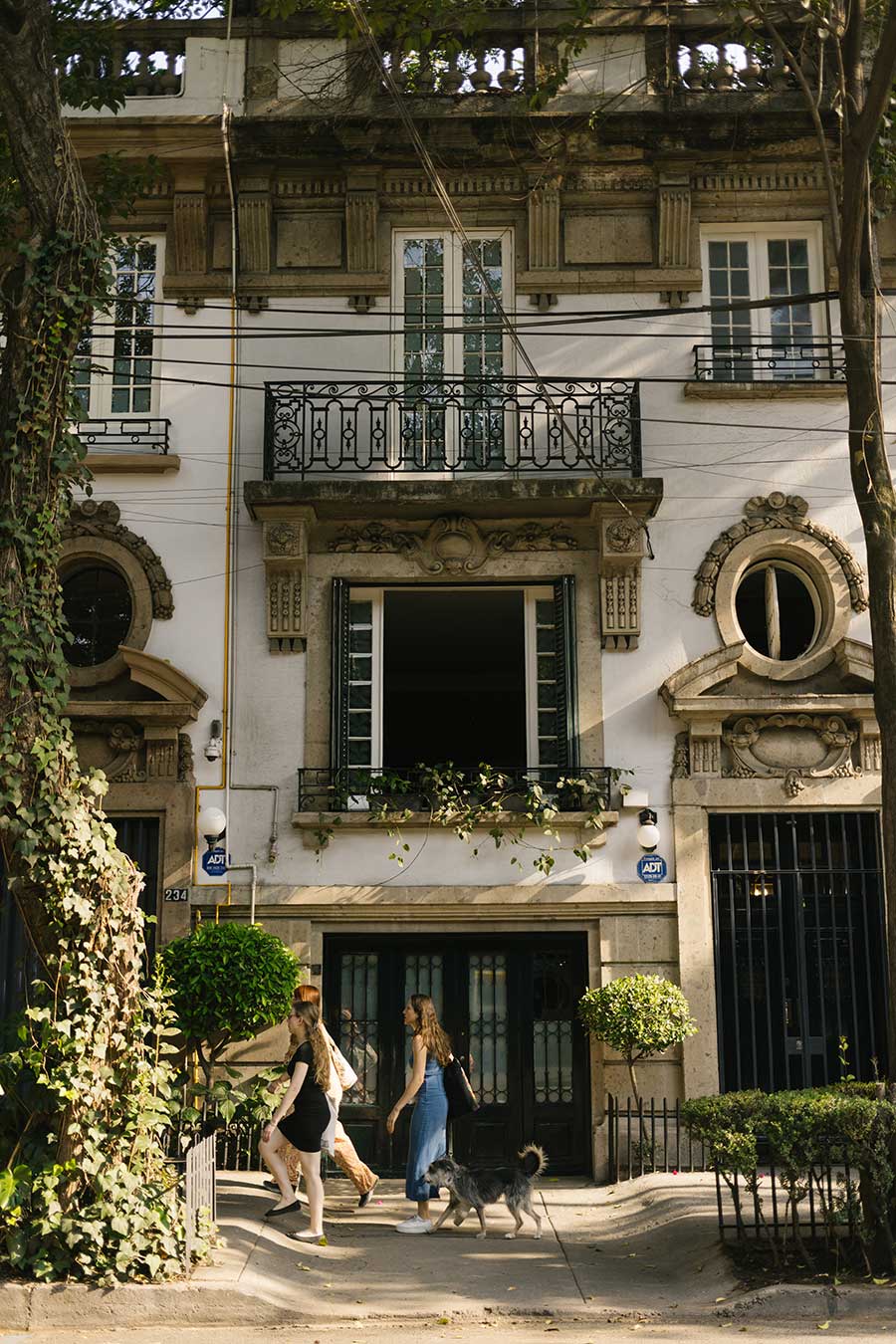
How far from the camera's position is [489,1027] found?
15.3m

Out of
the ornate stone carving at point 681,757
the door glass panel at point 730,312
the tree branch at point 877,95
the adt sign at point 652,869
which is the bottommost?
the adt sign at point 652,869

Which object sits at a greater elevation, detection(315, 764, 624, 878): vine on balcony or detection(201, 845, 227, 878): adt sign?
detection(315, 764, 624, 878): vine on balcony

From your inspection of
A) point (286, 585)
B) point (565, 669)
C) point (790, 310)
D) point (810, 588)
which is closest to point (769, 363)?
point (790, 310)

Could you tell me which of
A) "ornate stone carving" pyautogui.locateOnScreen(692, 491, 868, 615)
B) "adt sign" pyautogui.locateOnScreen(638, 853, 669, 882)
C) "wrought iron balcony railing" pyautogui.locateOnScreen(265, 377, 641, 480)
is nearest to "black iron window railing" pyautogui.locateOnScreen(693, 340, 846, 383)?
"wrought iron balcony railing" pyautogui.locateOnScreen(265, 377, 641, 480)

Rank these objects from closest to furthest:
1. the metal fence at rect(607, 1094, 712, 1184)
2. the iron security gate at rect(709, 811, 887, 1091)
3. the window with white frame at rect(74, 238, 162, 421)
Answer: the metal fence at rect(607, 1094, 712, 1184) → the iron security gate at rect(709, 811, 887, 1091) → the window with white frame at rect(74, 238, 162, 421)

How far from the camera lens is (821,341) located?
16.1 metres

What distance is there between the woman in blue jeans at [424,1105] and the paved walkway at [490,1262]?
12.3 inches

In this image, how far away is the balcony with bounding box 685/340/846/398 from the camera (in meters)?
15.7

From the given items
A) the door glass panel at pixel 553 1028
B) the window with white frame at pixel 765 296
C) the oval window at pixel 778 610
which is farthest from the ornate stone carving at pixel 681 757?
the window with white frame at pixel 765 296

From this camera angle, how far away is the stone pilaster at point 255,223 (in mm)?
16188

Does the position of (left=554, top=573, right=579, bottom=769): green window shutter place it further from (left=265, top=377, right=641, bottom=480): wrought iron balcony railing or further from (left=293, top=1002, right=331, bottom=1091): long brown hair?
(left=293, top=1002, right=331, bottom=1091): long brown hair

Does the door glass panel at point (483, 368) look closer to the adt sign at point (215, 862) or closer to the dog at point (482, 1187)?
the adt sign at point (215, 862)

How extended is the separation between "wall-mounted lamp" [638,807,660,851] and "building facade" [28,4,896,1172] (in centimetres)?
19

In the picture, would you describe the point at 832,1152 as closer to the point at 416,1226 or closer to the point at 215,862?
the point at 416,1226
